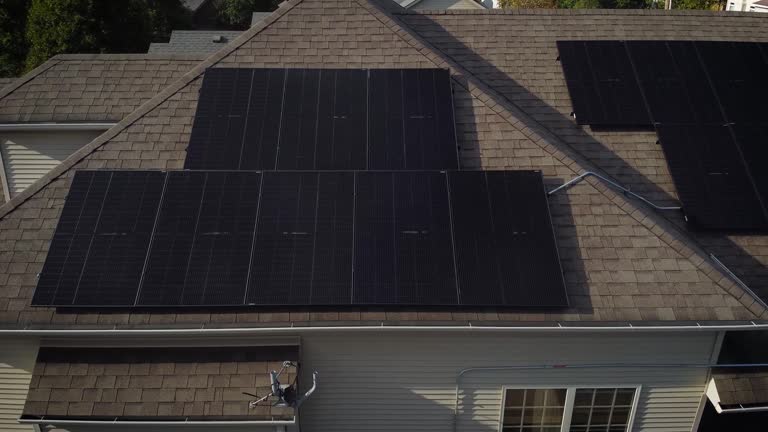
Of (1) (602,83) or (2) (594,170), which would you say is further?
(1) (602,83)

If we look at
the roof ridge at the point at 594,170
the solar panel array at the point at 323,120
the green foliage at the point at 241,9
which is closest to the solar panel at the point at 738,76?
the roof ridge at the point at 594,170

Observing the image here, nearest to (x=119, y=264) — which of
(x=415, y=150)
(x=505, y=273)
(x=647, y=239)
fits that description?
(x=415, y=150)

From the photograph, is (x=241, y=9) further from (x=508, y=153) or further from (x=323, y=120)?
(x=508, y=153)

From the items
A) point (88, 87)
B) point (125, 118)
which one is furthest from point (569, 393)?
point (88, 87)

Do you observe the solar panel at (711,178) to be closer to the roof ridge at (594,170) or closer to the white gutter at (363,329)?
the roof ridge at (594,170)

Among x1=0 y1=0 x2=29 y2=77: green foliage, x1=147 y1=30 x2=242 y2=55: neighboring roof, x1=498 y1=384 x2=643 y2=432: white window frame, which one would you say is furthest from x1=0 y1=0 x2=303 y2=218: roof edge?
x1=0 y1=0 x2=29 y2=77: green foliage

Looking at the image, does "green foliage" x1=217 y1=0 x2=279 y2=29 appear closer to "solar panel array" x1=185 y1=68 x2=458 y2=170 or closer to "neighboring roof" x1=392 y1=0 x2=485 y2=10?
"neighboring roof" x1=392 y1=0 x2=485 y2=10
